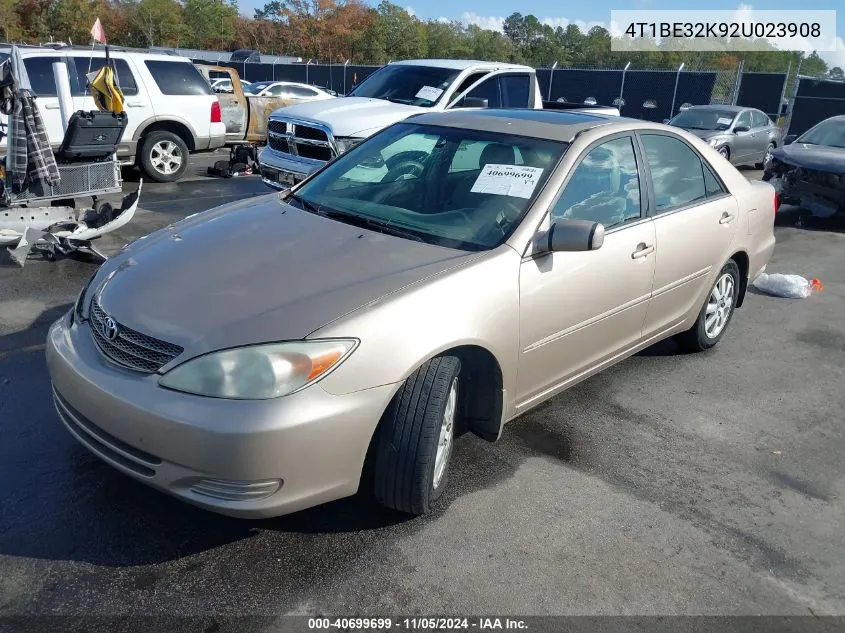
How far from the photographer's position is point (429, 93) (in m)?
9.39

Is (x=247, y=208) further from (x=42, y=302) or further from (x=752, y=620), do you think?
(x=752, y=620)

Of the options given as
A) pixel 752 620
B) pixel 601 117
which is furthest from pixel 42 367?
pixel 752 620

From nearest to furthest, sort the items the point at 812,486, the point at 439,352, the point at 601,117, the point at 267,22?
the point at 439,352 < the point at 812,486 < the point at 601,117 < the point at 267,22

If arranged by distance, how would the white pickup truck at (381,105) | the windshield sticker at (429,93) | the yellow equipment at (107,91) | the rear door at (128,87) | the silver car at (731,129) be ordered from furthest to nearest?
the silver car at (731,129) < the rear door at (128,87) < the windshield sticker at (429,93) < the white pickup truck at (381,105) < the yellow equipment at (107,91)

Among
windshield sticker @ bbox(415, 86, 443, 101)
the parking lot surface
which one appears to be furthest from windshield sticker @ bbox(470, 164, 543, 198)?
windshield sticker @ bbox(415, 86, 443, 101)

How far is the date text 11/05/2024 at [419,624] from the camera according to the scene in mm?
2510

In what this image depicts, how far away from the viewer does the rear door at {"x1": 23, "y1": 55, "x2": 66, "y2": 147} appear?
385 inches

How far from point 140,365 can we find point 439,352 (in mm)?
1126

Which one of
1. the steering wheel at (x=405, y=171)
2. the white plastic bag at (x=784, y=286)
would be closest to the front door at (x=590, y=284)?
Answer: the steering wheel at (x=405, y=171)

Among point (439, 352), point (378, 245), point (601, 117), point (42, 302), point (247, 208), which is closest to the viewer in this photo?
point (439, 352)

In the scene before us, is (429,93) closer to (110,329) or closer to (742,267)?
(742,267)

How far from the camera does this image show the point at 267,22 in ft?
261

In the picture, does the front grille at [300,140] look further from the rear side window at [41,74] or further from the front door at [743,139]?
the front door at [743,139]

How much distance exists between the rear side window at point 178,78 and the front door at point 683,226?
8.71m
